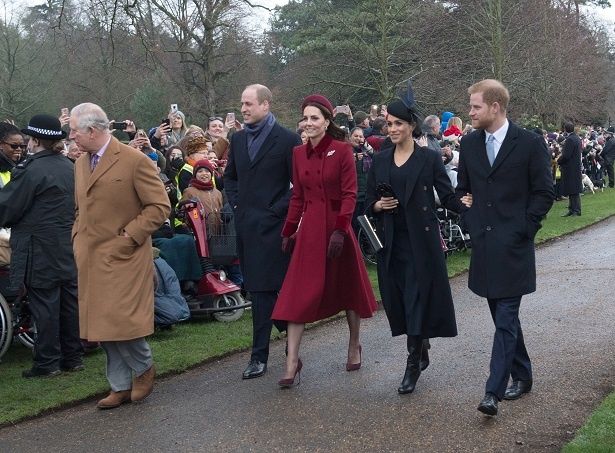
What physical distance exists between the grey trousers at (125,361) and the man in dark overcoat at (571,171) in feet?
49.3

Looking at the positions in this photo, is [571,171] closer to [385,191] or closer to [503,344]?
[385,191]

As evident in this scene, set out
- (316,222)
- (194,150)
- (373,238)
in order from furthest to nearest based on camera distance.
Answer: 1. (194,150)
2. (316,222)
3. (373,238)

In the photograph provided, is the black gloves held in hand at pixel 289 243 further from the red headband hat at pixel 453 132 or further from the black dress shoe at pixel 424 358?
the red headband hat at pixel 453 132

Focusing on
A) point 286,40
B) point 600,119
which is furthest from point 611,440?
point 600,119

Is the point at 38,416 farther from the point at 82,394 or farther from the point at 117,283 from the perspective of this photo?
the point at 117,283

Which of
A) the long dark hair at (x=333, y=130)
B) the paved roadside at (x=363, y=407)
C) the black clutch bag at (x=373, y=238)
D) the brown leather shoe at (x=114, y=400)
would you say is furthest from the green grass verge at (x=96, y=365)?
the long dark hair at (x=333, y=130)

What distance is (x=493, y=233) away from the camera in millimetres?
5848

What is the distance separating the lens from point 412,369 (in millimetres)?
6383

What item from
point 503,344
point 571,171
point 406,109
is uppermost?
point 406,109

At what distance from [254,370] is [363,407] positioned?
123cm

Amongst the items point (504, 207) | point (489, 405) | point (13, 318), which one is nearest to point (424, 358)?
point (489, 405)

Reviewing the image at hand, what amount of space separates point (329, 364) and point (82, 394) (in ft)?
6.28

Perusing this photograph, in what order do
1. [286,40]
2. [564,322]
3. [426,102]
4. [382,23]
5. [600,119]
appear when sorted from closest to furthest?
[564,322]
[382,23]
[426,102]
[286,40]
[600,119]

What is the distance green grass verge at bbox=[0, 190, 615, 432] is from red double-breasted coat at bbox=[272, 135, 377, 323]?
0.97 meters
